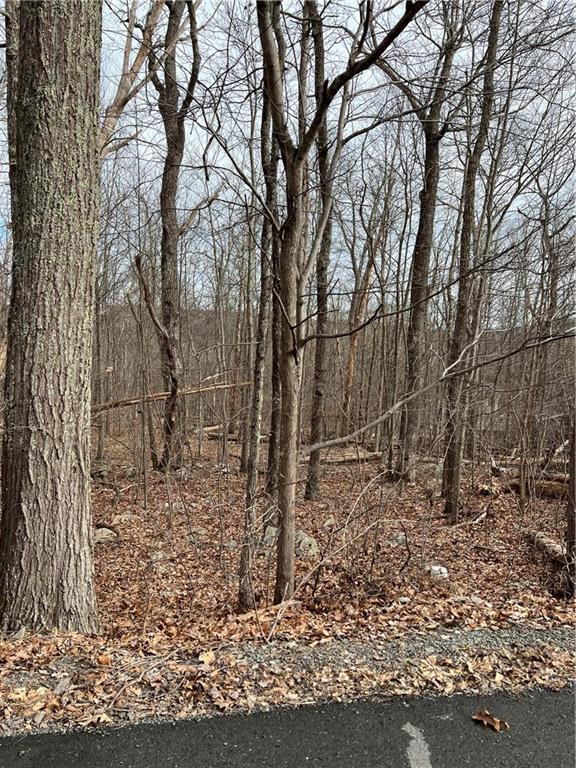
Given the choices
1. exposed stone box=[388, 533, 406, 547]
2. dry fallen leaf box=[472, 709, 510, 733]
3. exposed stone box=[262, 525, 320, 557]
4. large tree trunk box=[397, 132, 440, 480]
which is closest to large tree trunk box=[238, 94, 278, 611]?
exposed stone box=[262, 525, 320, 557]

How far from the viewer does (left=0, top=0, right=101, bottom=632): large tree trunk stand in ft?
9.63

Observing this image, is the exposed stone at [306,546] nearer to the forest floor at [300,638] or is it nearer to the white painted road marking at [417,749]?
the forest floor at [300,638]

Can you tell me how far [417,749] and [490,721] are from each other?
0.40m

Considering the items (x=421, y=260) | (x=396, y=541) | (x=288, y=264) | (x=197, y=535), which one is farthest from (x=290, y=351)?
(x=421, y=260)

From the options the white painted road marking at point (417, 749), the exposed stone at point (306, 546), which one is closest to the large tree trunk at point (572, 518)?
the exposed stone at point (306, 546)

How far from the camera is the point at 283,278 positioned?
3.30 m

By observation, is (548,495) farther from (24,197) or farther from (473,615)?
(24,197)

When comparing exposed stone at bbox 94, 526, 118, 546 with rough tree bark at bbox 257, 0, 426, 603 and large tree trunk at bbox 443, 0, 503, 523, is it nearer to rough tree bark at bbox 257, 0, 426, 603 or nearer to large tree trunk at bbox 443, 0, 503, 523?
rough tree bark at bbox 257, 0, 426, 603

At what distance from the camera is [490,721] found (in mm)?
2086

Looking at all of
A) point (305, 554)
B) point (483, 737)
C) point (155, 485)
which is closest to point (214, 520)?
point (305, 554)

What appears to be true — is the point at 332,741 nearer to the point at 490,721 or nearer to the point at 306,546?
the point at 490,721

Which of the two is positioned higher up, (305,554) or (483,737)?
(483,737)

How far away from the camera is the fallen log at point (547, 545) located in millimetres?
5072

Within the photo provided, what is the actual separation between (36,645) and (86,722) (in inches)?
35.8
